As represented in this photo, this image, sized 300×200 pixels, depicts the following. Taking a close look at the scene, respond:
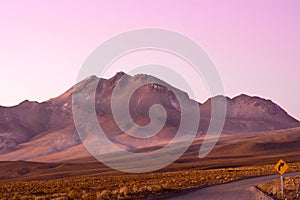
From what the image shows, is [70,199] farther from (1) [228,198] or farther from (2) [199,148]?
(2) [199,148]

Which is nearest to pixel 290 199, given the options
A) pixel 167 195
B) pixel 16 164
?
pixel 167 195

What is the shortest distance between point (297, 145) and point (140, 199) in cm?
14846

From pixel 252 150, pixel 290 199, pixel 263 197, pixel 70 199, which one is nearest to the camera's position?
pixel 290 199

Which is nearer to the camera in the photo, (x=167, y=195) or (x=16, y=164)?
(x=167, y=195)

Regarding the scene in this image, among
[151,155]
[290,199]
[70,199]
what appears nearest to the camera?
[290,199]

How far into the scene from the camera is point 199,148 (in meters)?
198

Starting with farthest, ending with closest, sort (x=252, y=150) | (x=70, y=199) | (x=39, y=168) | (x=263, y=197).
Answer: (x=252, y=150)
(x=39, y=168)
(x=70, y=199)
(x=263, y=197)

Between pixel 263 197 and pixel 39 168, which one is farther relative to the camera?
pixel 39 168

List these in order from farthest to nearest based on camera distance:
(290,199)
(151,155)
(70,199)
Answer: (151,155), (70,199), (290,199)

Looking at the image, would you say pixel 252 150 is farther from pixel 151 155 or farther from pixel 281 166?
pixel 281 166

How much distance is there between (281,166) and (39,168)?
117 meters

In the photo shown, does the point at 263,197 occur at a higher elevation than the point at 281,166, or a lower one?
lower

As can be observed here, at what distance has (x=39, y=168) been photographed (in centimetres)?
13500

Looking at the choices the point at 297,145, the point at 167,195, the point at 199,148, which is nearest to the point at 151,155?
the point at 199,148
